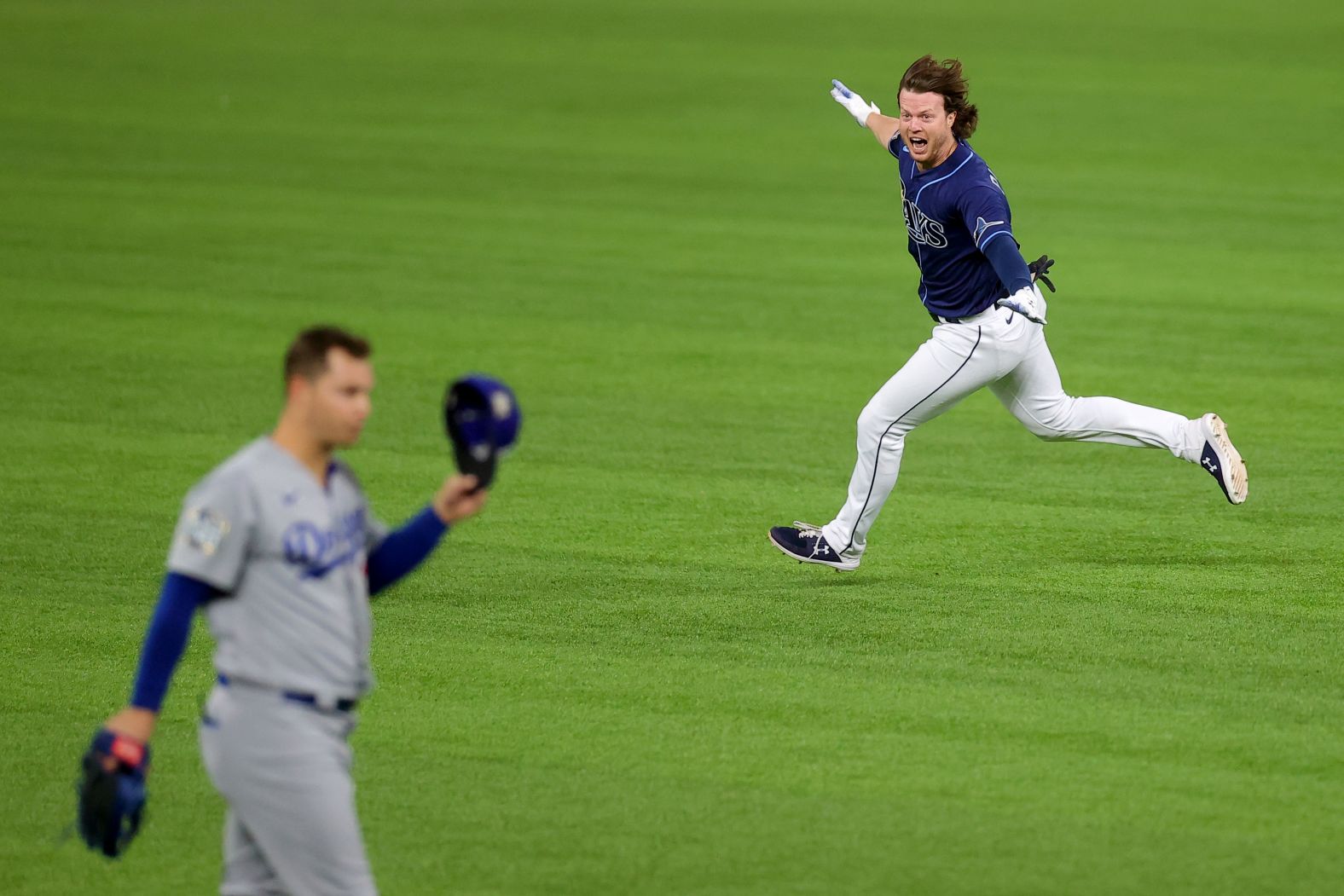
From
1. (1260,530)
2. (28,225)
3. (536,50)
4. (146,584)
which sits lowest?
(146,584)

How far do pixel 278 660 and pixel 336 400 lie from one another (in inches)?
22.9

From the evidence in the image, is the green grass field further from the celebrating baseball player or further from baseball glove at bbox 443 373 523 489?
baseball glove at bbox 443 373 523 489

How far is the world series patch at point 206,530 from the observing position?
365 cm

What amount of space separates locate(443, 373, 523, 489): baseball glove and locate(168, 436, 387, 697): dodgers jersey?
317 millimetres

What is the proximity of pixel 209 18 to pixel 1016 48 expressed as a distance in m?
11.3

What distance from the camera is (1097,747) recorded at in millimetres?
5562

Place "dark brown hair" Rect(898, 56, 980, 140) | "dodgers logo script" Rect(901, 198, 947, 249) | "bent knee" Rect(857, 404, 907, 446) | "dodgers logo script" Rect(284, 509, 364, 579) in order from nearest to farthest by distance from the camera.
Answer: "dodgers logo script" Rect(284, 509, 364, 579)
"dark brown hair" Rect(898, 56, 980, 140)
"dodgers logo script" Rect(901, 198, 947, 249)
"bent knee" Rect(857, 404, 907, 446)

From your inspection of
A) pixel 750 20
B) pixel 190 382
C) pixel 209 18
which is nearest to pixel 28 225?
pixel 190 382

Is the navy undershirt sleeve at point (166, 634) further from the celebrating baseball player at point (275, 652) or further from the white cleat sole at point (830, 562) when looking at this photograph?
the white cleat sole at point (830, 562)

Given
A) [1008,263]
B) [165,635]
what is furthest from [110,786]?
[1008,263]

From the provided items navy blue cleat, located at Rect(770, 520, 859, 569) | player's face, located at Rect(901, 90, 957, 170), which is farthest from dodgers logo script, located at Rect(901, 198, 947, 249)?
navy blue cleat, located at Rect(770, 520, 859, 569)

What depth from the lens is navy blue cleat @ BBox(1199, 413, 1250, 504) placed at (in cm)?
712

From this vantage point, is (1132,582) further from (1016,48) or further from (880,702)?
(1016,48)

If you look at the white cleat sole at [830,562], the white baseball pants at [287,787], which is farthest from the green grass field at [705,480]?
the white baseball pants at [287,787]
